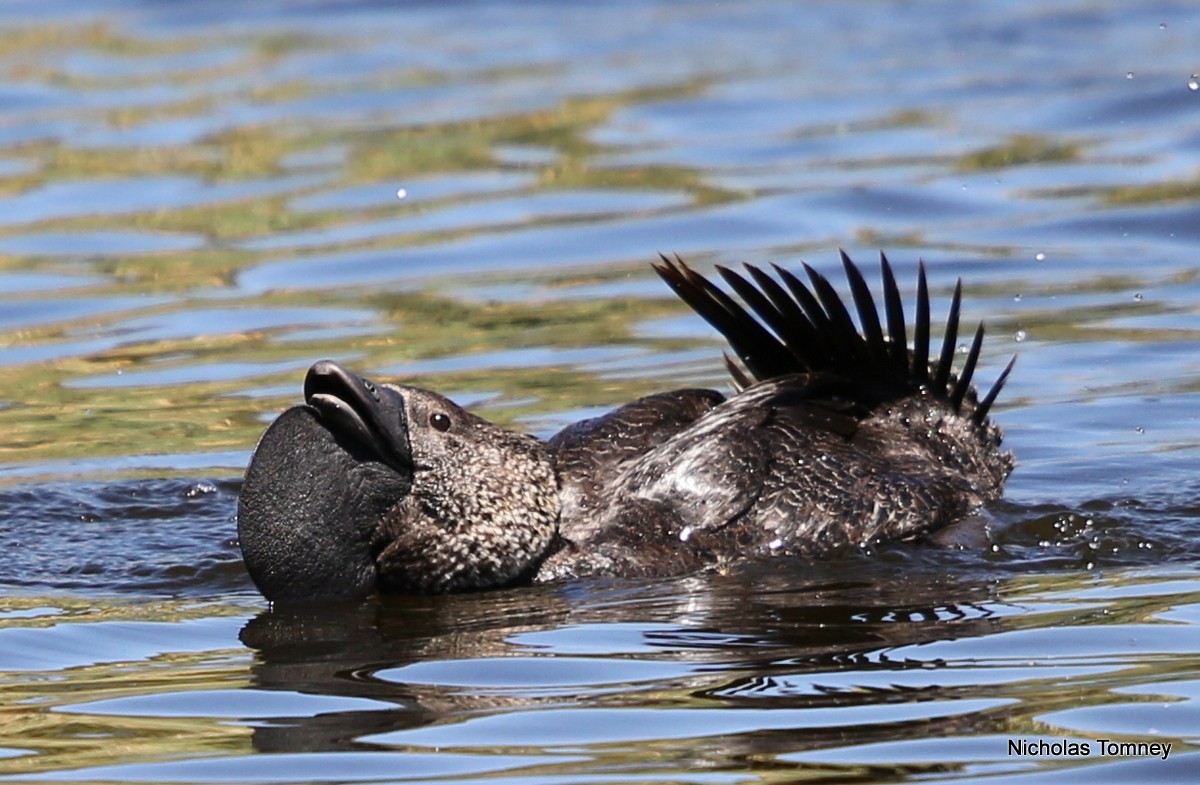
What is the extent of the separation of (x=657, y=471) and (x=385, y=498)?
0.91 metres

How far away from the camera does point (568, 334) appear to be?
10.8m

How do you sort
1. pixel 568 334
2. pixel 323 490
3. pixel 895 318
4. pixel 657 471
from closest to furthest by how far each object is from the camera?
pixel 323 490 < pixel 657 471 < pixel 895 318 < pixel 568 334

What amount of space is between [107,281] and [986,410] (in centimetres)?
655

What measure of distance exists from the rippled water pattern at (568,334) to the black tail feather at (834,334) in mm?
648

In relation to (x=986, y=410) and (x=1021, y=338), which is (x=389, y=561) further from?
(x=1021, y=338)

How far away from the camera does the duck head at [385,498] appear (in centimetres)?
640

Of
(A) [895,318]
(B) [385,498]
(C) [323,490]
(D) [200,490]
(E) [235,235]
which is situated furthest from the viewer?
(E) [235,235]

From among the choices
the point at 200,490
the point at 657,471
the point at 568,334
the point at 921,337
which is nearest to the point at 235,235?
the point at 568,334

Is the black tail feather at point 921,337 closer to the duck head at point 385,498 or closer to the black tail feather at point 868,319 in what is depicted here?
the black tail feather at point 868,319

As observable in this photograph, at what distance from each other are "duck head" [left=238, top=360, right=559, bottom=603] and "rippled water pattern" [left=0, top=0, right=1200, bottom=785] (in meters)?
0.14

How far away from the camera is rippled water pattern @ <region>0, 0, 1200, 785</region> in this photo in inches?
203

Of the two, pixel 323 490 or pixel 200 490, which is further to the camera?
pixel 200 490

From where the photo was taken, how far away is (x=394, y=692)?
5500 millimetres

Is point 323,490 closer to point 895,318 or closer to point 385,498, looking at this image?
point 385,498
